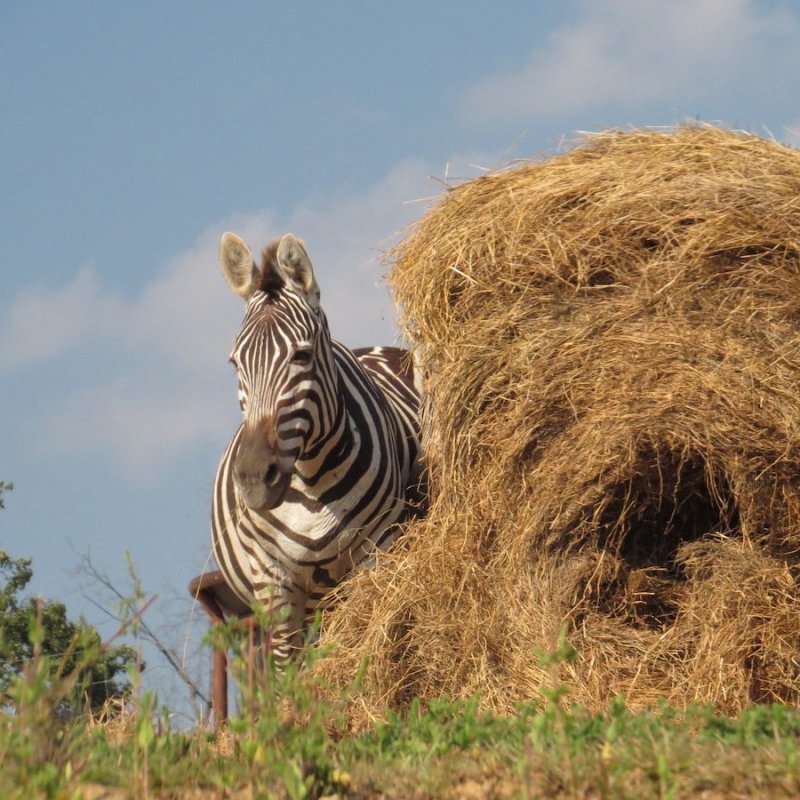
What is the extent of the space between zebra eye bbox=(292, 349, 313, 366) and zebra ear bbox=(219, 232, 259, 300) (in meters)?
0.56

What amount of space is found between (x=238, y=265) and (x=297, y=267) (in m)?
0.31

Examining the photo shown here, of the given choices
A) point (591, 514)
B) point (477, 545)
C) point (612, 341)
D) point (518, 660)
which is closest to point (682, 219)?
point (612, 341)

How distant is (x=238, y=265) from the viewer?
264 inches

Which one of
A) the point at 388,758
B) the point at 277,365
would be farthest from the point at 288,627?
the point at 388,758

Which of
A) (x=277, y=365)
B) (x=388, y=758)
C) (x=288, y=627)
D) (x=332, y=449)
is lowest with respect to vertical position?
(x=388, y=758)

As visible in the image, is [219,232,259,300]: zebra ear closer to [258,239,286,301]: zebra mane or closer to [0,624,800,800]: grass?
[258,239,286,301]: zebra mane

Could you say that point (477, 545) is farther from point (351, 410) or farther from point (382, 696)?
point (351, 410)

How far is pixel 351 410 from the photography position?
692 centimetres

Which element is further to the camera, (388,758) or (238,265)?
(238,265)

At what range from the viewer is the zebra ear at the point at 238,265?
668cm

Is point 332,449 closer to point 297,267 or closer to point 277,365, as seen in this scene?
point 277,365

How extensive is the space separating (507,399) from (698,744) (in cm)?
225

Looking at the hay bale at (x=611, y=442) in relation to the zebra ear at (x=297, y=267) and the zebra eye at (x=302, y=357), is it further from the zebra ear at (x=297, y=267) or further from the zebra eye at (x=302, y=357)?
the zebra ear at (x=297, y=267)

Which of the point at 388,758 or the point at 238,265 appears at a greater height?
the point at 238,265
